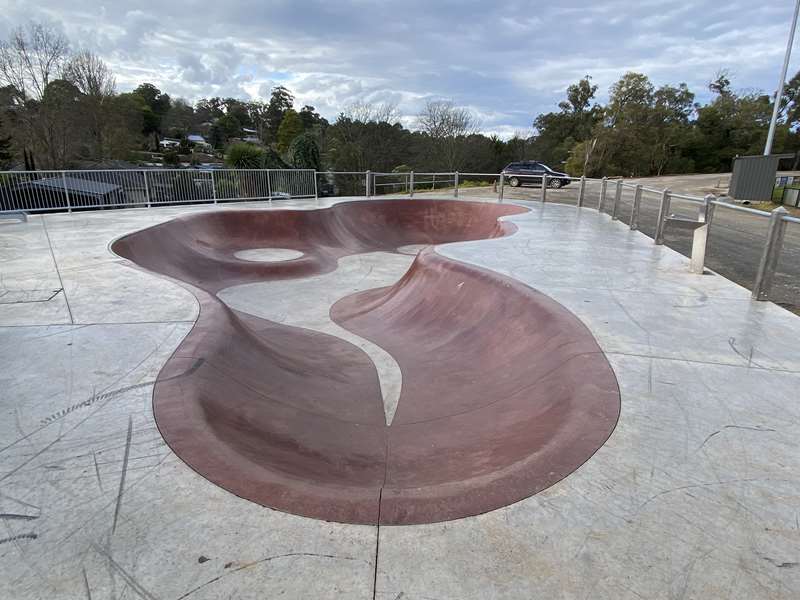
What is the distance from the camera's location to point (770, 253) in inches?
207

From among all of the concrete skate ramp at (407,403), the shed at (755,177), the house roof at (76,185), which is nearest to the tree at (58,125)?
the house roof at (76,185)

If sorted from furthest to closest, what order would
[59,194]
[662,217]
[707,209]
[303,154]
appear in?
[303,154] → [59,194] → [662,217] → [707,209]

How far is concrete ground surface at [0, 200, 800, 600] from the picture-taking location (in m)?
1.79

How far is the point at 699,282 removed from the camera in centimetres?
641

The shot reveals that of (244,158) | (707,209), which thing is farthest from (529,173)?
(707,209)

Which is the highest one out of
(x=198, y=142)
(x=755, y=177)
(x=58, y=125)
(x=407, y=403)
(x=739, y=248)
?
(x=198, y=142)

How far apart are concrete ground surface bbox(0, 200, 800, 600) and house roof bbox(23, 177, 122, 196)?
37.7 ft

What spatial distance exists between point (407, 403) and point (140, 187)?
1480 centimetres

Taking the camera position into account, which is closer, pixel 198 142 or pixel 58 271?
pixel 58 271

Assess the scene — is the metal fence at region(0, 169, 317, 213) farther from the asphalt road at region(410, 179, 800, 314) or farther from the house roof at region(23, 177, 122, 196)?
the asphalt road at region(410, 179, 800, 314)

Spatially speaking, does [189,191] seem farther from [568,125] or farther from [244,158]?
[568,125]

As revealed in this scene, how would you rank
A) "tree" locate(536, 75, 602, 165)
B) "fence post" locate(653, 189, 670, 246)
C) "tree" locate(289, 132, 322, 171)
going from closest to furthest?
"fence post" locate(653, 189, 670, 246) → "tree" locate(289, 132, 322, 171) → "tree" locate(536, 75, 602, 165)

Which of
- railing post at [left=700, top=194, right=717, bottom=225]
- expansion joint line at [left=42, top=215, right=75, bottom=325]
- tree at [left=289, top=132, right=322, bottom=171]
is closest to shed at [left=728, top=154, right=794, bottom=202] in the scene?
railing post at [left=700, top=194, right=717, bottom=225]

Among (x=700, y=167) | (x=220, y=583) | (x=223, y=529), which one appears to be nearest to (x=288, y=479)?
(x=223, y=529)
